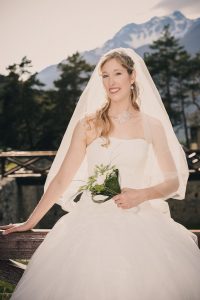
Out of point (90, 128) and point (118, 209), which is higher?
point (90, 128)

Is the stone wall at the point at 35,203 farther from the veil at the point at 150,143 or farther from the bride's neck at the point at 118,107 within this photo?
the bride's neck at the point at 118,107

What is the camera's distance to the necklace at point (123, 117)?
3.05 m

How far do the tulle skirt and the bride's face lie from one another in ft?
2.96

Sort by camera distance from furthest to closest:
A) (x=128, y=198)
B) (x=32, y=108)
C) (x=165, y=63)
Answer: (x=165, y=63)
(x=32, y=108)
(x=128, y=198)

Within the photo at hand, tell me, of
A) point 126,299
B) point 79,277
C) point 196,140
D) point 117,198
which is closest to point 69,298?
point 79,277

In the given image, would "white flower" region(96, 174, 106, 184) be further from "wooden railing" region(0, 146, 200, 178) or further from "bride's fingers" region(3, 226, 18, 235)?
"wooden railing" region(0, 146, 200, 178)

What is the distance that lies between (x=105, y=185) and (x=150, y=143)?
1.81 ft

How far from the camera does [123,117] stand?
10.1 feet

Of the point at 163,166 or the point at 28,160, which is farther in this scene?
the point at 28,160

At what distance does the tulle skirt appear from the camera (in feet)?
6.84

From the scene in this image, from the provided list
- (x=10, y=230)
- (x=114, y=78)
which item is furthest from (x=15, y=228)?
(x=114, y=78)

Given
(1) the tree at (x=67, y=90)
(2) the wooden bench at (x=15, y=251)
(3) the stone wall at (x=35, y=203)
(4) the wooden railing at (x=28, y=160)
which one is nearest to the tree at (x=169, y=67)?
(1) the tree at (x=67, y=90)

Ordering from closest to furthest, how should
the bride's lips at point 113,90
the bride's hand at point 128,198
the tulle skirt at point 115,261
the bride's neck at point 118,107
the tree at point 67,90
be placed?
the tulle skirt at point 115,261 → the bride's hand at point 128,198 → the bride's lips at point 113,90 → the bride's neck at point 118,107 → the tree at point 67,90

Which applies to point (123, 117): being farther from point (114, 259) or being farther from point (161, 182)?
point (114, 259)
